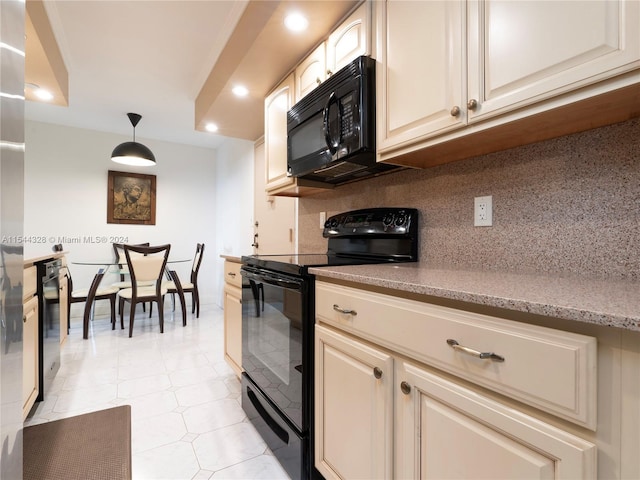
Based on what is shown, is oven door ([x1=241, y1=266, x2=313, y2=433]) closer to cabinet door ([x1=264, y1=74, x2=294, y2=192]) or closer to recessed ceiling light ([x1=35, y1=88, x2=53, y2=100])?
cabinet door ([x1=264, y1=74, x2=294, y2=192])

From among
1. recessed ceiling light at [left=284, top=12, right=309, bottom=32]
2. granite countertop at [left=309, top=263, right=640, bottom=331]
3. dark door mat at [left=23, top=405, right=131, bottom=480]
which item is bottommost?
dark door mat at [left=23, top=405, right=131, bottom=480]

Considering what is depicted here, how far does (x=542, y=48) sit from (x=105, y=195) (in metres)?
4.98

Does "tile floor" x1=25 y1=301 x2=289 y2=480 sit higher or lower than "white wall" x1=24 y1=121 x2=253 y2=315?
lower

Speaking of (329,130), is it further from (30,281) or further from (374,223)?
(30,281)

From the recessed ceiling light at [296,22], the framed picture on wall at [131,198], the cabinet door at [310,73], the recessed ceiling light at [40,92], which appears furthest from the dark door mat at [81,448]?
the framed picture on wall at [131,198]

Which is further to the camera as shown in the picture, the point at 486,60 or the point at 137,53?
the point at 137,53

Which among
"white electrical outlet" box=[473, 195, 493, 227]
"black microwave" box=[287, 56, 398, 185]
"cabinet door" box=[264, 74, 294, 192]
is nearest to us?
"white electrical outlet" box=[473, 195, 493, 227]

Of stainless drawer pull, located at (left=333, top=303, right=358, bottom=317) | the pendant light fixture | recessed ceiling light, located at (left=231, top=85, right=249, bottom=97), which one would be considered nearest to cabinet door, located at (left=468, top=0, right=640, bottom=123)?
stainless drawer pull, located at (left=333, top=303, right=358, bottom=317)

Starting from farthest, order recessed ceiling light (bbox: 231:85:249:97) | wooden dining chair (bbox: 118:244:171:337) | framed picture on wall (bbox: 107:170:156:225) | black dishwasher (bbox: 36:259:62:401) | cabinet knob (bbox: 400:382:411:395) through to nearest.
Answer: framed picture on wall (bbox: 107:170:156:225) < wooden dining chair (bbox: 118:244:171:337) < recessed ceiling light (bbox: 231:85:249:97) < black dishwasher (bbox: 36:259:62:401) < cabinet knob (bbox: 400:382:411:395)

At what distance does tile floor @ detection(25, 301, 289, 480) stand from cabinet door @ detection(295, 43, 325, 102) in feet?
6.17

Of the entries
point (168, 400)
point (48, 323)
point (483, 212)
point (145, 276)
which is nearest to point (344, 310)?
point (483, 212)

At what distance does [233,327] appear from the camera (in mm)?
2148

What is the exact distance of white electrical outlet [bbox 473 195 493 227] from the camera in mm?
1223

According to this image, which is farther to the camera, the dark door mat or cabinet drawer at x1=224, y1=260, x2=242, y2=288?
cabinet drawer at x1=224, y1=260, x2=242, y2=288
